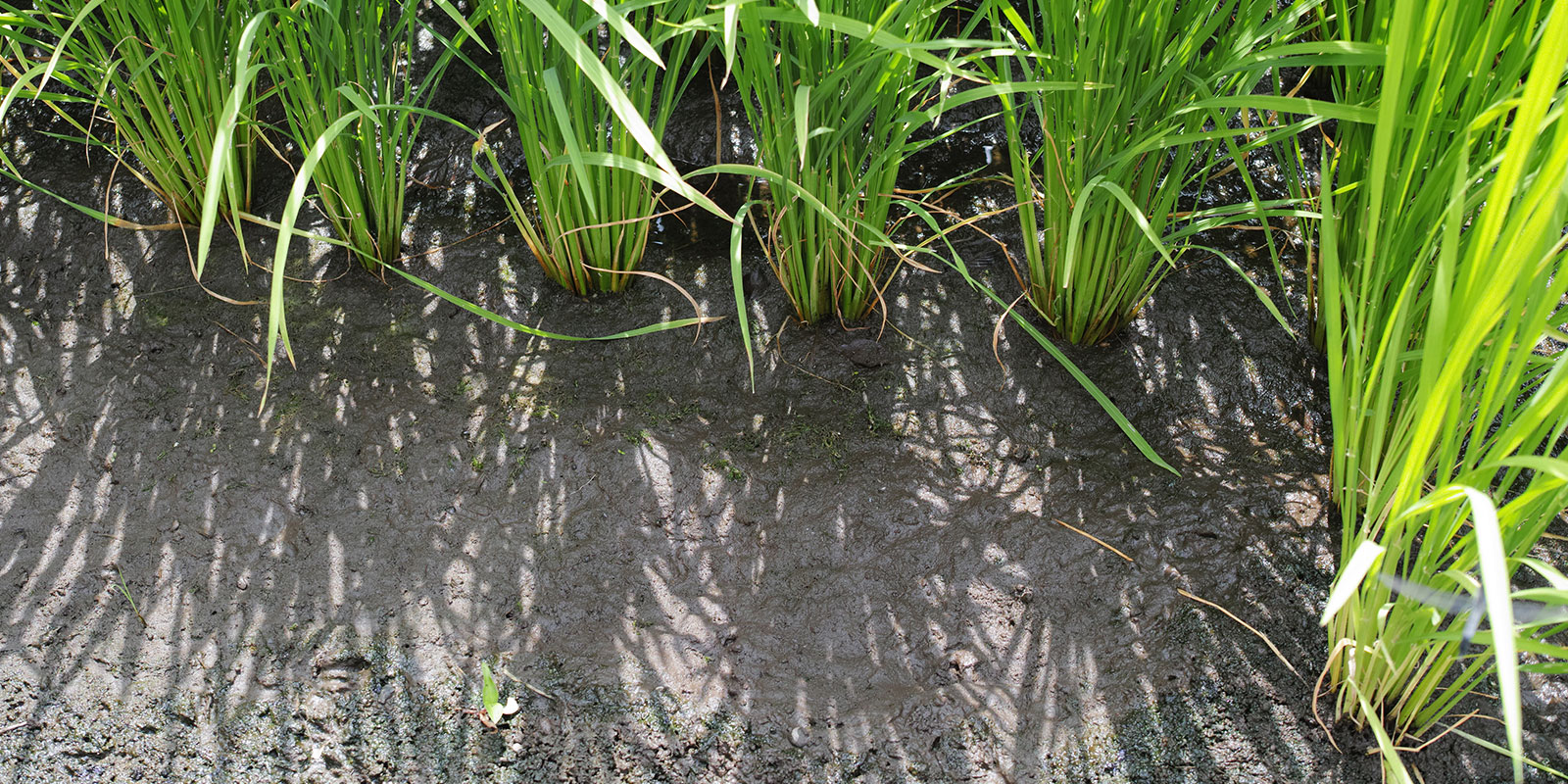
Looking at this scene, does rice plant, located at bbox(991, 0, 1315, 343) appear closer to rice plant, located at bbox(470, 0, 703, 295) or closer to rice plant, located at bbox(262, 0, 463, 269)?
rice plant, located at bbox(470, 0, 703, 295)

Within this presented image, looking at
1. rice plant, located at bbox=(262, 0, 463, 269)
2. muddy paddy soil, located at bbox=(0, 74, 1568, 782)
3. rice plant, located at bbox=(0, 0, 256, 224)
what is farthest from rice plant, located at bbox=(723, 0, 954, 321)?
rice plant, located at bbox=(0, 0, 256, 224)

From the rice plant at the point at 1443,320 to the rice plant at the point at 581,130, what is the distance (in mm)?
613

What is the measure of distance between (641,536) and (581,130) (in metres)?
0.44

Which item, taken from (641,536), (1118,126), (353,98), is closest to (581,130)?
(353,98)

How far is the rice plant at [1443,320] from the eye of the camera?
1.96 ft

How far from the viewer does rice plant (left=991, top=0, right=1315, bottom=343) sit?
0.93 m

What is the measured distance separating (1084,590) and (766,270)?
0.57m

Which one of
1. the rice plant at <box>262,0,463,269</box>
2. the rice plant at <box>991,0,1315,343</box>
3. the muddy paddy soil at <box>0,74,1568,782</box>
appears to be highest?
the rice plant at <box>262,0,463,269</box>

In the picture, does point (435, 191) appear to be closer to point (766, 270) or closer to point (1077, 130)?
point (766, 270)

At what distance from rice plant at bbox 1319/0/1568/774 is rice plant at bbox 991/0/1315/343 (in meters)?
0.12

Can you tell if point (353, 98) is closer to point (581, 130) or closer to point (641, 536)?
point (581, 130)

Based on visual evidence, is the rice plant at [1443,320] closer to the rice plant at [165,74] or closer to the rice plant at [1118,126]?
the rice plant at [1118,126]

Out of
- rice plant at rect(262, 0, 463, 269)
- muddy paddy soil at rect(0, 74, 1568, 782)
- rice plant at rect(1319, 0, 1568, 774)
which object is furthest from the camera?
rice plant at rect(262, 0, 463, 269)

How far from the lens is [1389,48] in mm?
646
